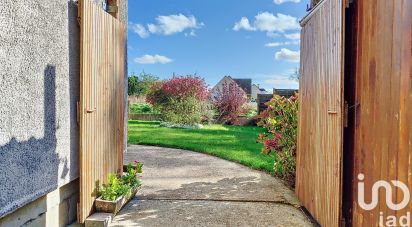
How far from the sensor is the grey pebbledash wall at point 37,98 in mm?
2445

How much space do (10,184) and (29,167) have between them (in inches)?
11.0

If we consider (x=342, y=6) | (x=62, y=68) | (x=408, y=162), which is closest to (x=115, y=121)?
(x=62, y=68)

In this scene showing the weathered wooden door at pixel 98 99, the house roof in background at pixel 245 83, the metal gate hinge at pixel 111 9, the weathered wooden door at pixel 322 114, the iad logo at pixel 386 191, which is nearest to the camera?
the iad logo at pixel 386 191

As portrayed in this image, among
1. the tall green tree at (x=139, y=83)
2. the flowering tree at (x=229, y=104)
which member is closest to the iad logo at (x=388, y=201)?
the flowering tree at (x=229, y=104)

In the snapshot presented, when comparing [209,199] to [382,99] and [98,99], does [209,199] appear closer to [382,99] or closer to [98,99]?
[98,99]

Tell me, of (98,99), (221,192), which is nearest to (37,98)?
(98,99)

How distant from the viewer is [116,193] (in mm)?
4152

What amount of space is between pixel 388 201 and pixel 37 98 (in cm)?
295

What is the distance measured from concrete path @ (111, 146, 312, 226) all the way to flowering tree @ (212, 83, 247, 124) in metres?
12.1

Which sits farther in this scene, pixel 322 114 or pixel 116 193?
pixel 116 193

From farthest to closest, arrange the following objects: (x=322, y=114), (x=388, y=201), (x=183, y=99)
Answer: (x=183, y=99) → (x=322, y=114) → (x=388, y=201)

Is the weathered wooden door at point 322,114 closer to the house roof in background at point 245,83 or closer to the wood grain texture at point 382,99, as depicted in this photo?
the wood grain texture at point 382,99

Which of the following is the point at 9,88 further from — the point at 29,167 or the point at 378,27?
the point at 378,27

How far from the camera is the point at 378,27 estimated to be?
8.43ft
